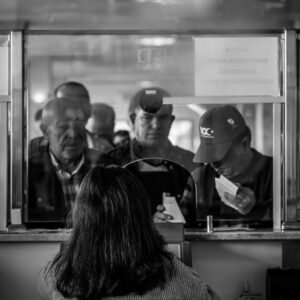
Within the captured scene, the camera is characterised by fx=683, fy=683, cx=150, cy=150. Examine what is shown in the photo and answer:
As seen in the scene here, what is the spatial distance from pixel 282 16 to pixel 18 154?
198cm

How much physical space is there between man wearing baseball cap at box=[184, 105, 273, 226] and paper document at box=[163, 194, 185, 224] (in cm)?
9

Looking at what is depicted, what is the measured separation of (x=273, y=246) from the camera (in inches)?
176

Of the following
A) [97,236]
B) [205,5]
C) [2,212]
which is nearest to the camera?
[97,236]

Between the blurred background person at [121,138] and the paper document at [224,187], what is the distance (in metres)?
0.70

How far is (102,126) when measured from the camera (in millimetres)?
4898

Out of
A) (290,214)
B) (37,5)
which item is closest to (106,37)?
(37,5)

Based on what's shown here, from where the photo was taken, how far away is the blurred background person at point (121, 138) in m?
4.89

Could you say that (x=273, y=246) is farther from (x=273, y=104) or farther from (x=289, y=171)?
(x=273, y=104)

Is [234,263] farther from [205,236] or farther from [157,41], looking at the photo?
[157,41]

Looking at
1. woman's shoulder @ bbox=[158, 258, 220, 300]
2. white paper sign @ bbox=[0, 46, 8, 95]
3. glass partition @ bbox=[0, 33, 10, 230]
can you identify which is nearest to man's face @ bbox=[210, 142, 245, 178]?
glass partition @ bbox=[0, 33, 10, 230]

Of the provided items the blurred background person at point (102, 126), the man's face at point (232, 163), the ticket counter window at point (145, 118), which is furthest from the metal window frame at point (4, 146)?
the man's face at point (232, 163)

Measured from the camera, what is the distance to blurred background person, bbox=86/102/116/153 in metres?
4.89

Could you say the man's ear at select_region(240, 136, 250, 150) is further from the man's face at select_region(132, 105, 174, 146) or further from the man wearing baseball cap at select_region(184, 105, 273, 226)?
the man's face at select_region(132, 105, 174, 146)

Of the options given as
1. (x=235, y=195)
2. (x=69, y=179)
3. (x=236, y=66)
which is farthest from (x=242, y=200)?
(x=69, y=179)
